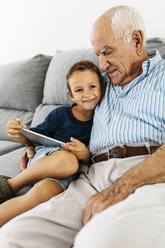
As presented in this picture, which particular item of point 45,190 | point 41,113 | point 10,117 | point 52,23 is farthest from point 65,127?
point 52,23

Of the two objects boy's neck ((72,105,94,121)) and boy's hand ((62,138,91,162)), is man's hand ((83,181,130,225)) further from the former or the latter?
boy's neck ((72,105,94,121))

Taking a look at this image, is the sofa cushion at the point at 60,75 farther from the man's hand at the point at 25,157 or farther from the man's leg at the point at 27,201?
the man's leg at the point at 27,201

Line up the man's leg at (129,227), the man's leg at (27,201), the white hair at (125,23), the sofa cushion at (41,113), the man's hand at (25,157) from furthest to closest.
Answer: the sofa cushion at (41,113) → the man's hand at (25,157) → the white hair at (125,23) → the man's leg at (27,201) → the man's leg at (129,227)

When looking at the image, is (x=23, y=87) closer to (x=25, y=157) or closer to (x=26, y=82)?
(x=26, y=82)

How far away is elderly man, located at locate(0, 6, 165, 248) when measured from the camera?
0.60 meters

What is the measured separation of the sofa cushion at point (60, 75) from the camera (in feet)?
5.33

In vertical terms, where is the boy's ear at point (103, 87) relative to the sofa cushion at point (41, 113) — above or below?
above

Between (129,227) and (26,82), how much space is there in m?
1.61

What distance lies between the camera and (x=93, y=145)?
1154 mm

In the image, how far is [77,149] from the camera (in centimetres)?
105

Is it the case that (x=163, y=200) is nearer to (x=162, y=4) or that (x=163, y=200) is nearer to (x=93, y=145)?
(x=93, y=145)

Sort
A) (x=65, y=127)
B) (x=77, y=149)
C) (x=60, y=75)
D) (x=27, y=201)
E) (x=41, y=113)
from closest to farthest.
→ 1. (x=27, y=201)
2. (x=77, y=149)
3. (x=65, y=127)
4. (x=60, y=75)
5. (x=41, y=113)

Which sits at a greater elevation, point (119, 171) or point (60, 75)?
point (60, 75)

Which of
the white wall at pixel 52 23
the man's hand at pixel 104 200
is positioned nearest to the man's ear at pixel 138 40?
the white wall at pixel 52 23
